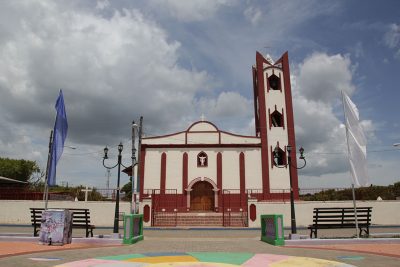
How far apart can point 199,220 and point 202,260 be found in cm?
1804

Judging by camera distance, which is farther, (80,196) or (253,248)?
(80,196)

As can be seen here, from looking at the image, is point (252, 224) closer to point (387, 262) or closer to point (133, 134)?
point (133, 134)

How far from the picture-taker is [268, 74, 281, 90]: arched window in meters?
34.8

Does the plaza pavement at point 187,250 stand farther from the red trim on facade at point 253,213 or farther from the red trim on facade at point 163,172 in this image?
the red trim on facade at point 163,172

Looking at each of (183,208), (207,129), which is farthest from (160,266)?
(207,129)

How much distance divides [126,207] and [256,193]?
12.1 metres

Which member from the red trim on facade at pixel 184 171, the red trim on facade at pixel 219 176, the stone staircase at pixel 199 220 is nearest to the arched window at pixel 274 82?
the red trim on facade at pixel 219 176

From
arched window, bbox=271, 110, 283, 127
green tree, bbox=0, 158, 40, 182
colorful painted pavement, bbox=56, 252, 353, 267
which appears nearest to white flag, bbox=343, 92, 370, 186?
colorful painted pavement, bbox=56, 252, 353, 267

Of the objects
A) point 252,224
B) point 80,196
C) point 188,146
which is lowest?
point 252,224

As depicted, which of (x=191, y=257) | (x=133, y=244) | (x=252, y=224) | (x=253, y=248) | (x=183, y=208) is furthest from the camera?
(x=183, y=208)

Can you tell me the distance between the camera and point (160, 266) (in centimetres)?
834

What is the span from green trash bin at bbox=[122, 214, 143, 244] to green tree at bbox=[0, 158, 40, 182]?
51.4 metres

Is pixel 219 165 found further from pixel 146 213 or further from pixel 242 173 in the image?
pixel 146 213

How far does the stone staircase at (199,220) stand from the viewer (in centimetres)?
2620
